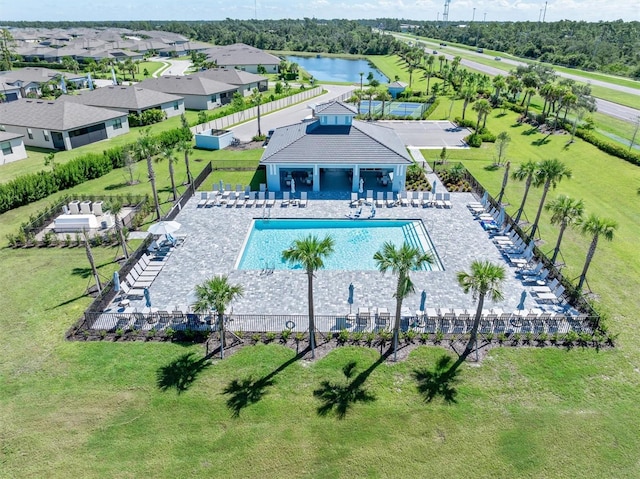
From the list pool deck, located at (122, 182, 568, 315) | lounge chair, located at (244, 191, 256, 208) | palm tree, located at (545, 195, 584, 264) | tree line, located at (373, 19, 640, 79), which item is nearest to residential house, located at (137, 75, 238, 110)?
lounge chair, located at (244, 191, 256, 208)

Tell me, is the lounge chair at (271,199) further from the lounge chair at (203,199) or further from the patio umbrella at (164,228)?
the patio umbrella at (164,228)

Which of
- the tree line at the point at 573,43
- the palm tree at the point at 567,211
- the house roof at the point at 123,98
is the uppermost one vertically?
the tree line at the point at 573,43

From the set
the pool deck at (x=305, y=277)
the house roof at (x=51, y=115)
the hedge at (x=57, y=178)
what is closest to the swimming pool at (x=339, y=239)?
the pool deck at (x=305, y=277)

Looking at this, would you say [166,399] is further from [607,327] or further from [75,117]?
[75,117]

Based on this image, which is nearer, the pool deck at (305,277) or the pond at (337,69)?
the pool deck at (305,277)

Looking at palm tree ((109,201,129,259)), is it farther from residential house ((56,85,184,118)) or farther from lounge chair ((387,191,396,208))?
residential house ((56,85,184,118))

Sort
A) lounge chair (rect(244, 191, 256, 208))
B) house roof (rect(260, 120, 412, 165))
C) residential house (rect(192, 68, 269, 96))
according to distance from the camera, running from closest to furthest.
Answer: lounge chair (rect(244, 191, 256, 208))
house roof (rect(260, 120, 412, 165))
residential house (rect(192, 68, 269, 96))

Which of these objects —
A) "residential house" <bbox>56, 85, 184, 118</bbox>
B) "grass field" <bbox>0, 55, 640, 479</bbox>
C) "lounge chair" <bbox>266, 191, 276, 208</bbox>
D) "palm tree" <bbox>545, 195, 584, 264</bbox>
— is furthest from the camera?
"residential house" <bbox>56, 85, 184, 118</bbox>
